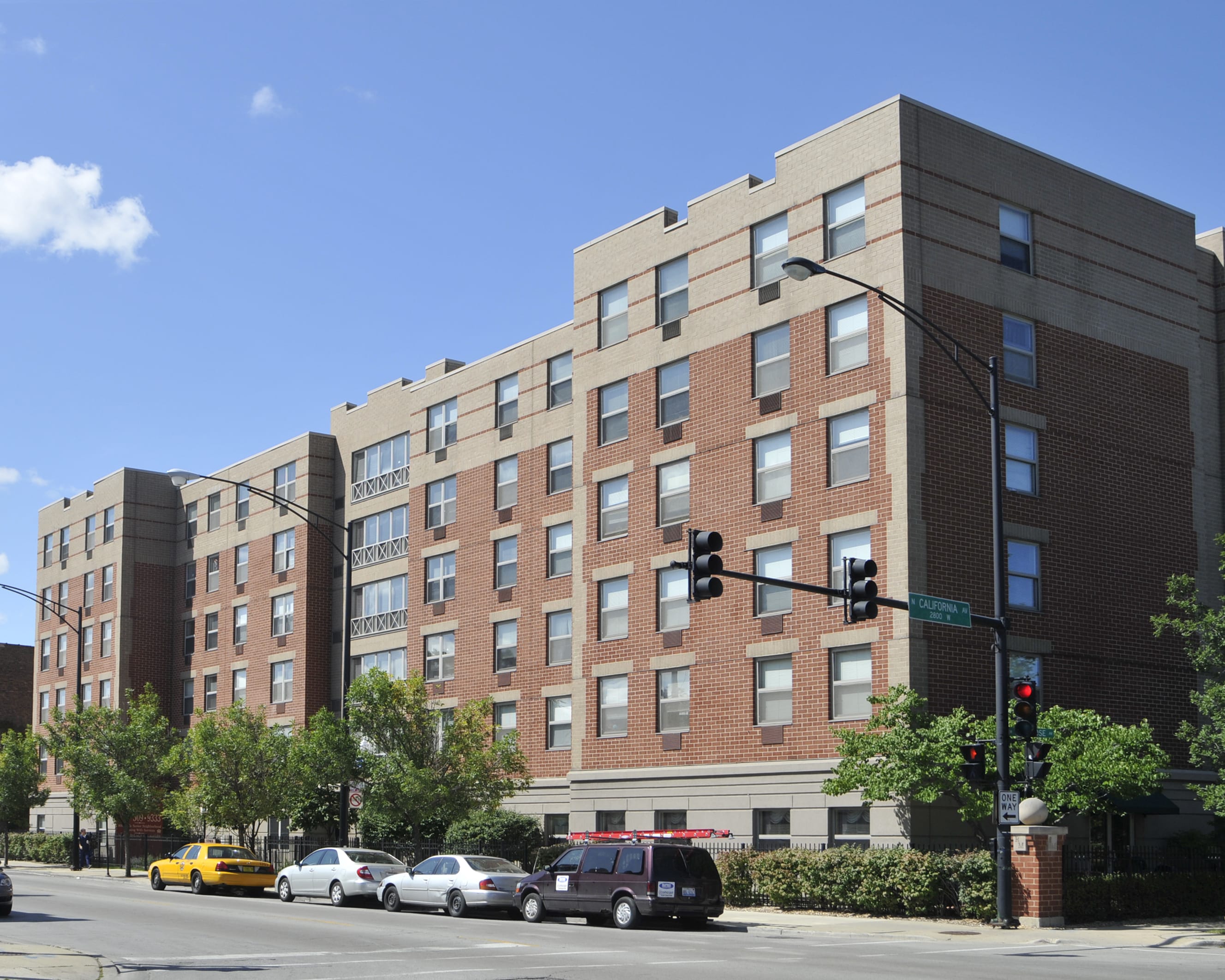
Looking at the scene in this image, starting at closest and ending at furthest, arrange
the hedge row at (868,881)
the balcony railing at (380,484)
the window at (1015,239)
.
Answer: the hedge row at (868,881)
the window at (1015,239)
the balcony railing at (380,484)

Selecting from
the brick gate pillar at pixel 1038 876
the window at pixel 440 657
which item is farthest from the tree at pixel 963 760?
the window at pixel 440 657

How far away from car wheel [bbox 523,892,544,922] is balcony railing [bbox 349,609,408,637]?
906 inches

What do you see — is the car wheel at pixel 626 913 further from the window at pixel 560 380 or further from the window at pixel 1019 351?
the window at pixel 560 380

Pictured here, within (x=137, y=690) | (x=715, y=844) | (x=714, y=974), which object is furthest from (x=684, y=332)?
(x=137, y=690)

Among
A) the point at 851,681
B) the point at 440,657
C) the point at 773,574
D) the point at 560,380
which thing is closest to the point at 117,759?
the point at 440,657

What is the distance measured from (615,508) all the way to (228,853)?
45.2ft

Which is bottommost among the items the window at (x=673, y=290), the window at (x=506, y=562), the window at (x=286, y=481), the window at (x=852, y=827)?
the window at (x=852, y=827)

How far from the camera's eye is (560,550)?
44938 mm

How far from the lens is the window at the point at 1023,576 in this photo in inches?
1329

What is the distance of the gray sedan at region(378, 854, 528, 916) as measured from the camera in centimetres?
3048

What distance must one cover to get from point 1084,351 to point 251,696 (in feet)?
122

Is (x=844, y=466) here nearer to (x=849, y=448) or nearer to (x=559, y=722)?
(x=849, y=448)

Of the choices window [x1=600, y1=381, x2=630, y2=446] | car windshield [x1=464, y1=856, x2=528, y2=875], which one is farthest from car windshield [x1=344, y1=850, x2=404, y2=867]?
window [x1=600, y1=381, x2=630, y2=446]

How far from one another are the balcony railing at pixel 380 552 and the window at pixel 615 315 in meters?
14.7
